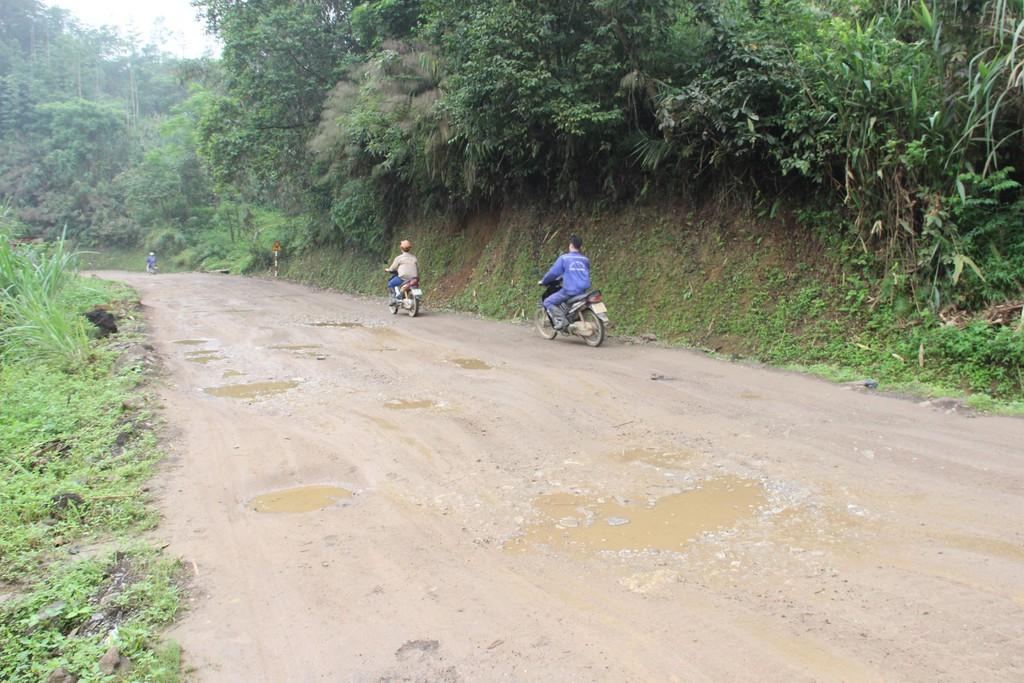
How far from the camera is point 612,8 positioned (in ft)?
33.1

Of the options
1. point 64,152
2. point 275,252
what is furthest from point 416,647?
point 64,152

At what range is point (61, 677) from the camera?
2.75 metres

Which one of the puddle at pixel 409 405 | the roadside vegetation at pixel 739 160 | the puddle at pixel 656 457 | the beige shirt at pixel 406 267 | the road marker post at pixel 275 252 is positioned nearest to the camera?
the puddle at pixel 656 457

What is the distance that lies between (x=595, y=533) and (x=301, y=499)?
2017 mm

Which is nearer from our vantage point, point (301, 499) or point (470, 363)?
point (301, 499)

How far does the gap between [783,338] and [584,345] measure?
2.85 meters

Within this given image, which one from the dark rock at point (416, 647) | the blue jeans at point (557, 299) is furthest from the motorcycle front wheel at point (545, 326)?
the dark rock at point (416, 647)

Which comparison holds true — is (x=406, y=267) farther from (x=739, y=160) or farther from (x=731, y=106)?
(x=731, y=106)

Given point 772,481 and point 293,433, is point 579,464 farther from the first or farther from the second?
point 293,433

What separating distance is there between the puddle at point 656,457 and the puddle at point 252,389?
4123mm

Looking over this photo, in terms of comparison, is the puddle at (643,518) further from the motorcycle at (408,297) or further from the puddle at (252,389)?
the motorcycle at (408,297)

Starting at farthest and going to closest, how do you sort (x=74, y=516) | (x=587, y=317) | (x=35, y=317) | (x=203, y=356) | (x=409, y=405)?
(x=587, y=317) → (x=203, y=356) → (x=35, y=317) → (x=409, y=405) → (x=74, y=516)

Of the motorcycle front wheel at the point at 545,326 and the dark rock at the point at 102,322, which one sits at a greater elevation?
the motorcycle front wheel at the point at 545,326

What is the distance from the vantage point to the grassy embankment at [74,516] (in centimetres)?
300
